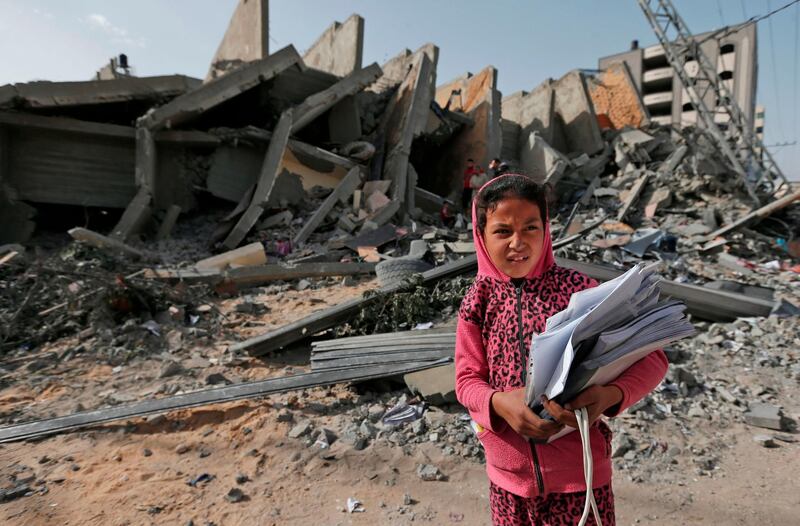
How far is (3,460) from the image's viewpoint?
2.85 m

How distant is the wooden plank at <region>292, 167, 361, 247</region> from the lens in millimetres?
7927

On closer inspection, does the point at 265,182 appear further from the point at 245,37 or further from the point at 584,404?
the point at 584,404

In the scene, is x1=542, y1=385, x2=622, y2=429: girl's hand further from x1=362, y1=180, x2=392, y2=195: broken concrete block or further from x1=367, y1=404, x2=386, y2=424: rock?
x1=362, y1=180, x2=392, y2=195: broken concrete block

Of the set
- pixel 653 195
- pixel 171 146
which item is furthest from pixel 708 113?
pixel 171 146

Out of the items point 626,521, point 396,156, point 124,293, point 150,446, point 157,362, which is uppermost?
point 396,156

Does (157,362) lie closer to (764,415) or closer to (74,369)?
(74,369)

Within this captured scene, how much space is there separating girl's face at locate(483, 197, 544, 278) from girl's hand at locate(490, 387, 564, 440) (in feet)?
0.98

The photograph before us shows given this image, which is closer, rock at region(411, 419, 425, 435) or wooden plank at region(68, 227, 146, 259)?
rock at region(411, 419, 425, 435)

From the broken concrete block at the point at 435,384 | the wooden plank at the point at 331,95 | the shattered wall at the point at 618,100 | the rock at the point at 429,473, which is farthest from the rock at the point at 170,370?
the shattered wall at the point at 618,100

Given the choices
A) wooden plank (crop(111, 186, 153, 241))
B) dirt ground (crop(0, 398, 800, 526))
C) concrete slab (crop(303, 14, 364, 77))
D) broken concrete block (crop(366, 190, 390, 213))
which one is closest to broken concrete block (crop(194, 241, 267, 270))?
wooden plank (crop(111, 186, 153, 241))

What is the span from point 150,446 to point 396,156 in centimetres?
749

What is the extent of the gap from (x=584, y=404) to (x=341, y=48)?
11.9m

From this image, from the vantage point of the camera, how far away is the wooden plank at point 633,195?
905 cm

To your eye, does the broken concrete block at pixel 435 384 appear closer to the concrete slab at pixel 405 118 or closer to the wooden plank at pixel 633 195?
the concrete slab at pixel 405 118
